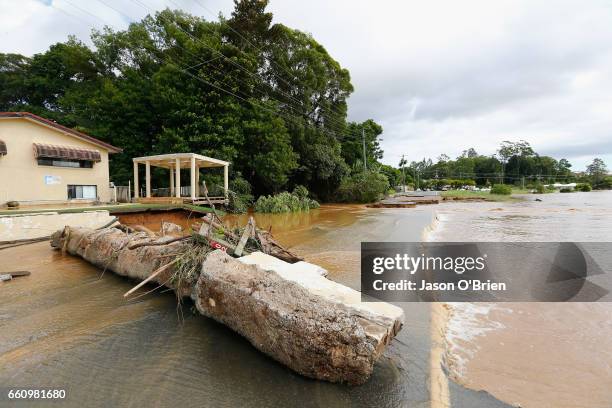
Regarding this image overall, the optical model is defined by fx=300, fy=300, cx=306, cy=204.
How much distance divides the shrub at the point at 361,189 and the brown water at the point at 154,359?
2881 cm

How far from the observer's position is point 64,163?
53.5 feet

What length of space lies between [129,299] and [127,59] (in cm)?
2987

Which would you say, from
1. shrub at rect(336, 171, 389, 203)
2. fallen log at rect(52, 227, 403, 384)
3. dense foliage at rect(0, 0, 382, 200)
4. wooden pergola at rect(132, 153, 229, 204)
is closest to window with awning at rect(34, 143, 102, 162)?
wooden pergola at rect(132, 153, 229, 204)

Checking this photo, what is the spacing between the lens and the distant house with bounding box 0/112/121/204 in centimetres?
1434

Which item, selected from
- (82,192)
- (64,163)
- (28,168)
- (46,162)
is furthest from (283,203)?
(28,168)

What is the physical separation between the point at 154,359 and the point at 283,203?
65.6 ft

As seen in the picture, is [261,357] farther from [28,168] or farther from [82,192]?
[82,192]

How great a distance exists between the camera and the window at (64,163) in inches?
609

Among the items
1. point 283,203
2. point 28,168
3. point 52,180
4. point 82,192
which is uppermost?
point 28,168

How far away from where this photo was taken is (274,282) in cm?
353

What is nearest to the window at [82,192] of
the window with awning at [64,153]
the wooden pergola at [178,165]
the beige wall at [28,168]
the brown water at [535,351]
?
the beige wall at [28,168]

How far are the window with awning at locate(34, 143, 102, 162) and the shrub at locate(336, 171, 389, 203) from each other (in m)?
23.2

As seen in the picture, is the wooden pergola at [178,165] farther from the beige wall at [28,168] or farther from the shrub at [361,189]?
the shrub at [361,189]

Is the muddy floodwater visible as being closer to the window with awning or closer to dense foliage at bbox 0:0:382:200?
the window with awning
